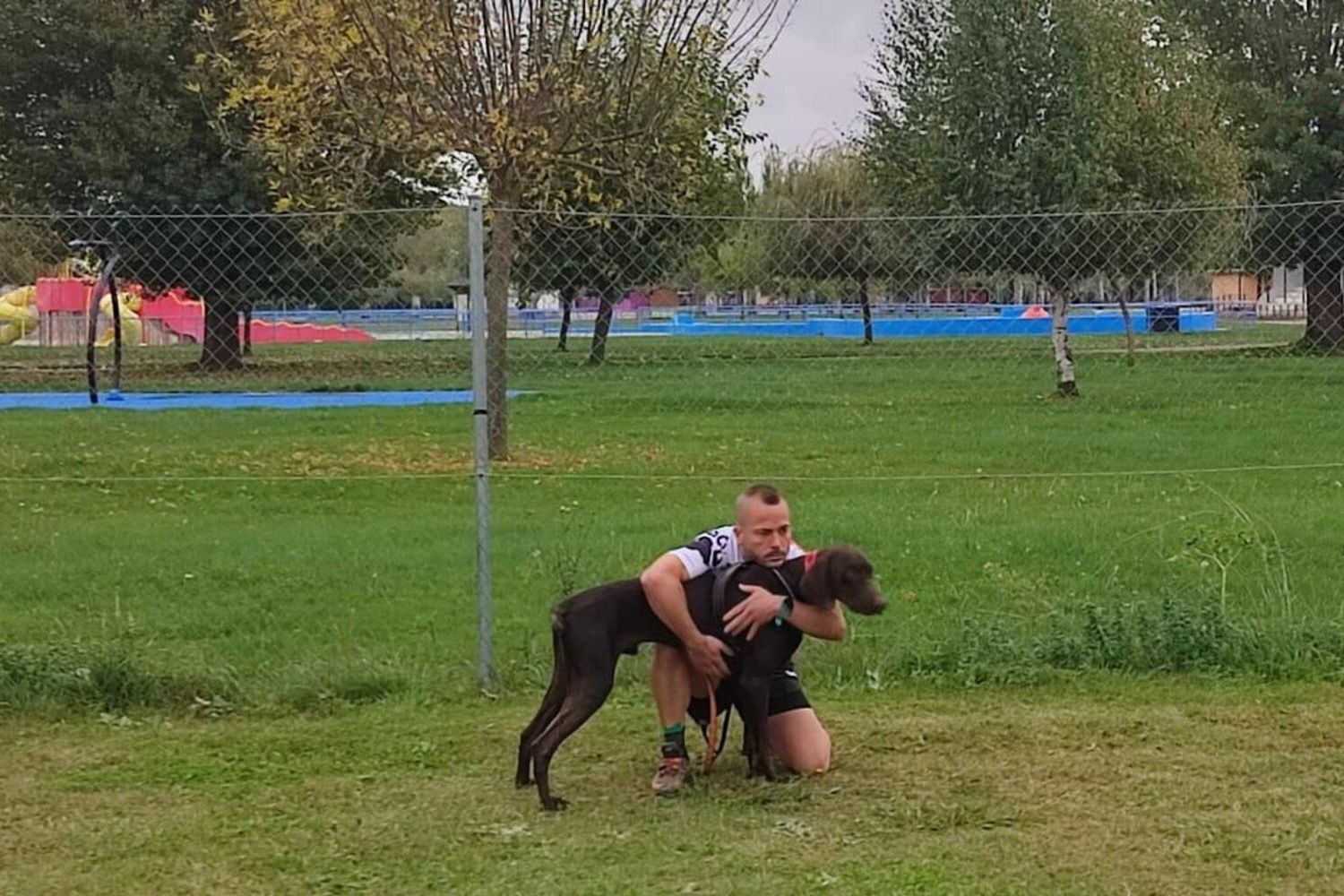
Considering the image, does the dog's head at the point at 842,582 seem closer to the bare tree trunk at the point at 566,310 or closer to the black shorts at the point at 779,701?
the black shorts at the point at 779,701

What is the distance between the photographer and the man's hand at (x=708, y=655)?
16.3ft

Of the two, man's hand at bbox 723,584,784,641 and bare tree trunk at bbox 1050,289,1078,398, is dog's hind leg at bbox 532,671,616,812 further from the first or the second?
bare tree trunk at bbox 1050,289,1078,398

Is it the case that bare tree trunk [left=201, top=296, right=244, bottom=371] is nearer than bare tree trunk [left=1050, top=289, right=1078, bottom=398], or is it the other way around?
bare tree trunk [left=1050, top=289, right=1078, bottom=398]

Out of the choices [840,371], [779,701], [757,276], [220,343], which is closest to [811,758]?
[779,701]

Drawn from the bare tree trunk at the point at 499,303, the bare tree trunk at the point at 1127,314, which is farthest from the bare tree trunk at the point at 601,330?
the bare tree trunk at the point at 1127,314

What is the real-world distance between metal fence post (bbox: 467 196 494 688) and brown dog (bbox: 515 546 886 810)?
119cm

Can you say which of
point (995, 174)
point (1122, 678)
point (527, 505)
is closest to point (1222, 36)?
point (995, 174)

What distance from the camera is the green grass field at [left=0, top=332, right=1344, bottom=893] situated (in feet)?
14.9

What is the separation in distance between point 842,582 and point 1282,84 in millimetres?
30967

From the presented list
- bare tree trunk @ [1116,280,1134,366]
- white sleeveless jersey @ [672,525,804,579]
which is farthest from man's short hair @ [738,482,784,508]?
bare tree trunk @ [1116,280,1134,366]

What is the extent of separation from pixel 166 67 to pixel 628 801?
87.1ft

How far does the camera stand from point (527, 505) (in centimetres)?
1140

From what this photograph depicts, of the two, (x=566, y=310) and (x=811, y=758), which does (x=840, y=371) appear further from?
(x=811, y=758)

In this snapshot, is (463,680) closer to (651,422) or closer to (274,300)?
→ (274,300)
